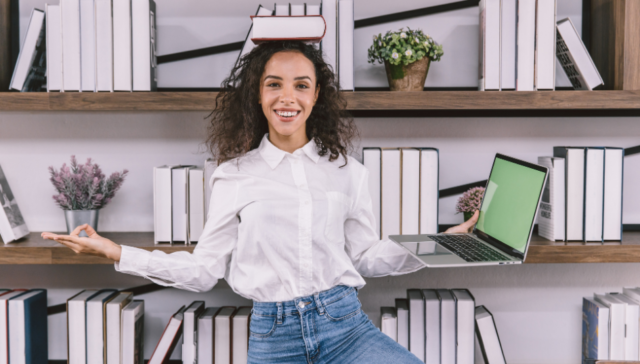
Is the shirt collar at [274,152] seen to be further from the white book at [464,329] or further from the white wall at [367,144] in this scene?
the white book at [464,329]

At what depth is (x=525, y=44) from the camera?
132 cm

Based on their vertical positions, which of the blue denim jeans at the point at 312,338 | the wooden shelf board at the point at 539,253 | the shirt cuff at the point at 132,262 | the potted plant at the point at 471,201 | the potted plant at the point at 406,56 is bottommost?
the blue denim jeans at the point at 312,338

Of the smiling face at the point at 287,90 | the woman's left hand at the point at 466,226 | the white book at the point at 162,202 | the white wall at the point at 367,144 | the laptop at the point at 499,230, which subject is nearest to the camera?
the laptop at the point at 499,230

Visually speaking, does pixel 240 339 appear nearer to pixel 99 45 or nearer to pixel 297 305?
Answer: pixel 297 305

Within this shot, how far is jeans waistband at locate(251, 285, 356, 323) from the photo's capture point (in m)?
1.08

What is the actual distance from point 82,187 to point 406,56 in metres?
1.01

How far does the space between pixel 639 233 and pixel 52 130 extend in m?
1.94

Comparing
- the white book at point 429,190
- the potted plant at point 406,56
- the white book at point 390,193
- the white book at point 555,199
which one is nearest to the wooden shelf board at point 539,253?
the white book at point 555,199

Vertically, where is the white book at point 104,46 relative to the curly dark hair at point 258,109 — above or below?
above

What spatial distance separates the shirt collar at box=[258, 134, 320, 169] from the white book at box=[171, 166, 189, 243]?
316mm

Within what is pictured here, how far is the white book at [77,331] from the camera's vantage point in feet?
4.63

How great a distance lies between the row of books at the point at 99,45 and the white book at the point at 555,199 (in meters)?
1.16

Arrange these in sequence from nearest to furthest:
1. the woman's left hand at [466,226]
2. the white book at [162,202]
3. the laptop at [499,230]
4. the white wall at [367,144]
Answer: the laptop at [499,230] < the woman's left hand at [466,226] < the white book at [162,202] < the white wall at [367,144]

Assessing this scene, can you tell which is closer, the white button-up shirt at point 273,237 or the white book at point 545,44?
the white button-up shirt at point 273,237
